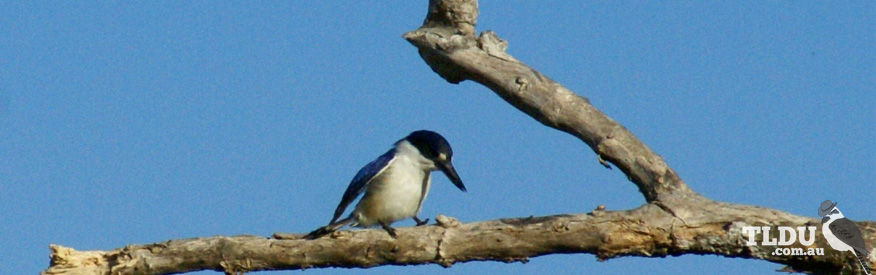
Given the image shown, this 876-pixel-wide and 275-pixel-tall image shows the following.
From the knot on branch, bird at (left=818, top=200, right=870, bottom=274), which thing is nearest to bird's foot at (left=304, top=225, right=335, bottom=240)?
the knot on branch

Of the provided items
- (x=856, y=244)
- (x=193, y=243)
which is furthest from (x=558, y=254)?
(x=193, y=243)

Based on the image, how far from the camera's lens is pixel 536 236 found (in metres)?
8.36

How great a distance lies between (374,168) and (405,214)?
0.49 metres

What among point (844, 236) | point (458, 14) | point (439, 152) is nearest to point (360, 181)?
point (439, 152)

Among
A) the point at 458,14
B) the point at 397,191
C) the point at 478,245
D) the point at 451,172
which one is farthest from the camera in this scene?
the point at 451,172

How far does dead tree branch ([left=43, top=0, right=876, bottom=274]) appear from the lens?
27.1 feet

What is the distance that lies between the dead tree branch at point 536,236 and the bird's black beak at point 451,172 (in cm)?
116

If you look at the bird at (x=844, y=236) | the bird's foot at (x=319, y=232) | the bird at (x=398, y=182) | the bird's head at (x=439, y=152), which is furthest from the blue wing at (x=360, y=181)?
the bird at (x=844, y=236)

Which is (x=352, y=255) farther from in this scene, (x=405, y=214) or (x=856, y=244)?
(x=856, y=244)

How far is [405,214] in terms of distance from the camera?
10469 millimetres

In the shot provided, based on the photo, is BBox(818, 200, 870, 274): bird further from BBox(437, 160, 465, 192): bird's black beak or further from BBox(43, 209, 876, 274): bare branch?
BBox(437, 160, 465, 192): bird's black beak

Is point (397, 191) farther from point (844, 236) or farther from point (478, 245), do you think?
point (844, 236)

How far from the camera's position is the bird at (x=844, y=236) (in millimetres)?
8016

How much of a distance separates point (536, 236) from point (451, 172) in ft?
7.74
